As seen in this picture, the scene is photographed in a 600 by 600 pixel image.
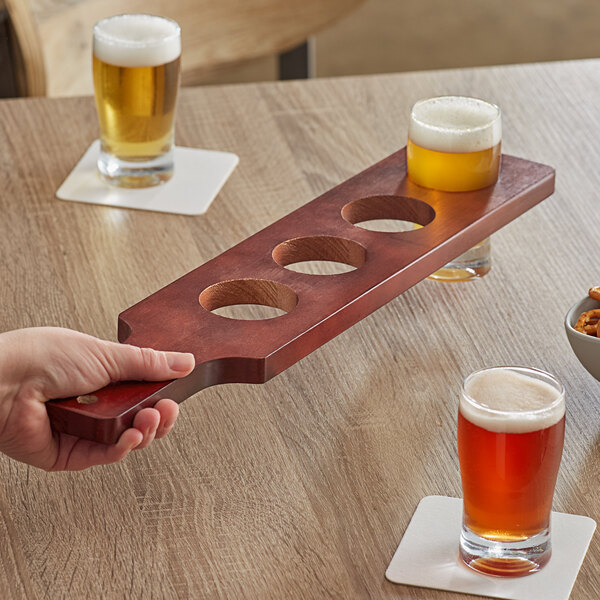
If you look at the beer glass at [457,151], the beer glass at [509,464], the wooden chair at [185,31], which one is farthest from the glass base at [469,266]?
the wooden chair at [185,31]

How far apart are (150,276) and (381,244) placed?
294 millimetres

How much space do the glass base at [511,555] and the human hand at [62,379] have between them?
28cm

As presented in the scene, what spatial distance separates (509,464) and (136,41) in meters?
0.85

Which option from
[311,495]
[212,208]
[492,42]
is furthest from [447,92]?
[492,42]

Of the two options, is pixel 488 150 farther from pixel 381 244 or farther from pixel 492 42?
pixel 492 42

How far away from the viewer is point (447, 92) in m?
1.77

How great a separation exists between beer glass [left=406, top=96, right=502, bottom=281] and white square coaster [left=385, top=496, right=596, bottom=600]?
432 millimetres

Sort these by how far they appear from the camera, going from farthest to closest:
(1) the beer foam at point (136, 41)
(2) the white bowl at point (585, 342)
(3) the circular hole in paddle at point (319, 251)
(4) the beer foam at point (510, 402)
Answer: (1) the beer foam at point (136, 41)
(3) the circular hole in paddle at point (319, 251)
(2) the white bowl at point (585, 342)
(4) the beer foam at point (510, 402)

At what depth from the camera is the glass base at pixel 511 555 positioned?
0.88 m

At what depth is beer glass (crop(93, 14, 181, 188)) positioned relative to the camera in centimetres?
143

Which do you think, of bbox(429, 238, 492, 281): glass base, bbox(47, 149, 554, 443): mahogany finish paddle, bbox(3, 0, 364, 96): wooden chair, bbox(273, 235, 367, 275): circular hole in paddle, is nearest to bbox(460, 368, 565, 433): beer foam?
bbox(47, 149, 554, 443): mahogany finish paddle

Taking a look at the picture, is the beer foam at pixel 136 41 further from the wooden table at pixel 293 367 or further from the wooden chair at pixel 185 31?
the wooden chair at pixel 185 31

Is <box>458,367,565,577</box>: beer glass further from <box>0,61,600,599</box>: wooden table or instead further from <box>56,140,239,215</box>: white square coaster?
<box>56,140,239,215</box>: white square coaster

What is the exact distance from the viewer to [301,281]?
44.4 inches
